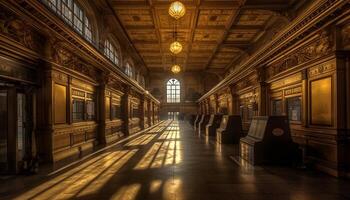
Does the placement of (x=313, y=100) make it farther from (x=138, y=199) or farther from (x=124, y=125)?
(x=124, y=125)

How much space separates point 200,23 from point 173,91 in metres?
25.6

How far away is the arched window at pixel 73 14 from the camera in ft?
26.9

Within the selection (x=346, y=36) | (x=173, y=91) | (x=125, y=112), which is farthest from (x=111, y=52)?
(x=173, y=91)

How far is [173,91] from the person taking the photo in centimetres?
4025

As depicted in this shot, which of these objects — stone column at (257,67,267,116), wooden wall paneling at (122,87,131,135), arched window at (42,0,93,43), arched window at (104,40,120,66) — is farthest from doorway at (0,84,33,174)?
wooden wall paneling at (122,87,131,135)

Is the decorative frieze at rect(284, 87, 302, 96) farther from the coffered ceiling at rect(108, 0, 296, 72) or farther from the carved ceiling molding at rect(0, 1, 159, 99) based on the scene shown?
the carved ceiling molding at rect(0, 1, 159, 99)

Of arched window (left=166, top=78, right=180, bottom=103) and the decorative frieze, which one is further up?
arched window (left=166, top=78, right=180, bottom=103)

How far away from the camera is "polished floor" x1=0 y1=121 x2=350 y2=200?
13.2 feet

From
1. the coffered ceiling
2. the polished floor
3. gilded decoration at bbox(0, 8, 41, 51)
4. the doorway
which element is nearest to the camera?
the polished floor

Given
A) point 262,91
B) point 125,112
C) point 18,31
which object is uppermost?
point 18,31

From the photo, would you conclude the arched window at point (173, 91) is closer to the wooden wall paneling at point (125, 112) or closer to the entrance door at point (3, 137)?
the wooden wall paneling at point (125, 112)

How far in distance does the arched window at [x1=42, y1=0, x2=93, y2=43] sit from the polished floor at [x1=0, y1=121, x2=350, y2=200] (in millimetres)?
5009

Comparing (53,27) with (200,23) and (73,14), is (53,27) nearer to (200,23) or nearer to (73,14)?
(73,14)

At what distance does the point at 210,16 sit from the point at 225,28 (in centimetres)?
212
